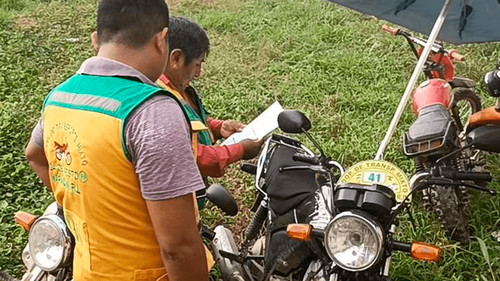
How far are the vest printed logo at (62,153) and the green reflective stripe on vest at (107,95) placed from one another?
122 millimetres

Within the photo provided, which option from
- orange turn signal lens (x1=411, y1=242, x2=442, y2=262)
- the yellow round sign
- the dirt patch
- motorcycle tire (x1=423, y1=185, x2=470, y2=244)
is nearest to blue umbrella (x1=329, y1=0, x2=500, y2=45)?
motorcycle tire (x1=423, y1=185, x2=470, y2=244)

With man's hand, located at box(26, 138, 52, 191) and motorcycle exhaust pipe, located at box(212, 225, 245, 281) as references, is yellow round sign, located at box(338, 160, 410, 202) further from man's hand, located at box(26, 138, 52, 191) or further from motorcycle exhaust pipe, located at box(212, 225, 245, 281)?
man's hand, located at box(26, 138, 52, 191)

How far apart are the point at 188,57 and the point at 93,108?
119cm

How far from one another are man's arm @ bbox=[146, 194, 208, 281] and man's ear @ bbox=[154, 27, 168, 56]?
1.54 feet

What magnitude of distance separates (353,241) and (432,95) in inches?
61.9

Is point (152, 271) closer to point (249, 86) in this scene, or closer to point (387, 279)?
point (387, 279)

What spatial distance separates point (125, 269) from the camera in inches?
A: 72.6

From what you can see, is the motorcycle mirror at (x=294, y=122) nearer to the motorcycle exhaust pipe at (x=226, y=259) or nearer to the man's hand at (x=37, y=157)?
the motorcycle exhaust pipe at (x=226, y=259)

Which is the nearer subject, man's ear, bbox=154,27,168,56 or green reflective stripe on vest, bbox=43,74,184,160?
green reflective stripe on vest, bbox=43,74,184,160

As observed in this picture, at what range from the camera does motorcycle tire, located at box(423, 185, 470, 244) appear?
3174 mm

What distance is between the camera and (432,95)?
3453 mm

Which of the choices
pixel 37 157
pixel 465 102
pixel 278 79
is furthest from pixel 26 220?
pixel 278 79

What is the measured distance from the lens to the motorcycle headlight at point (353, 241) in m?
2.13

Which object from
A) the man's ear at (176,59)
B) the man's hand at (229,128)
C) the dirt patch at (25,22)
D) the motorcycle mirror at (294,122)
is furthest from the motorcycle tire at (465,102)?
the dirt patch at (25,22)
